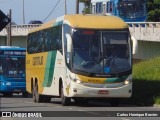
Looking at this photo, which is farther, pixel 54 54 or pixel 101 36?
pixel 54 54

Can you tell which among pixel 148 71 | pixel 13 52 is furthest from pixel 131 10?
pixel 148 71

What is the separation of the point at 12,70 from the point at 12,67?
20cm

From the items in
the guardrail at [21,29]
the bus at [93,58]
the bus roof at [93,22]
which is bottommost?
the bus at [93,58]

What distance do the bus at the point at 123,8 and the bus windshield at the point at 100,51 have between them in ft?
88.6

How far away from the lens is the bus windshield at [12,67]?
133 feet

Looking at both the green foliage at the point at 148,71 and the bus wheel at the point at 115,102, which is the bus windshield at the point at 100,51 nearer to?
the bus wheel at the point at 115,102

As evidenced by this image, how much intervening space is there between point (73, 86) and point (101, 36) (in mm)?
2314

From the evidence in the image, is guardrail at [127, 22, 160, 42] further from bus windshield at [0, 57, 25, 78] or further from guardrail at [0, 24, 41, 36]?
guardrail at [0, 24, 41, 36]

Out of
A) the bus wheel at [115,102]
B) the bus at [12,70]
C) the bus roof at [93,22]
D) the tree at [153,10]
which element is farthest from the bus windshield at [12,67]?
the tree at [153,10]

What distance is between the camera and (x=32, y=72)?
109 feet

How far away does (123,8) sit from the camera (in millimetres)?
54000

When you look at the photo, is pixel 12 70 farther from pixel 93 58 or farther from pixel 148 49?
pixel 93 58

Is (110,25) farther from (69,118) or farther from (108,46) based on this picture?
(69,118)

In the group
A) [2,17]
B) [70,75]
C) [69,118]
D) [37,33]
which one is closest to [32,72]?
[37,33]
